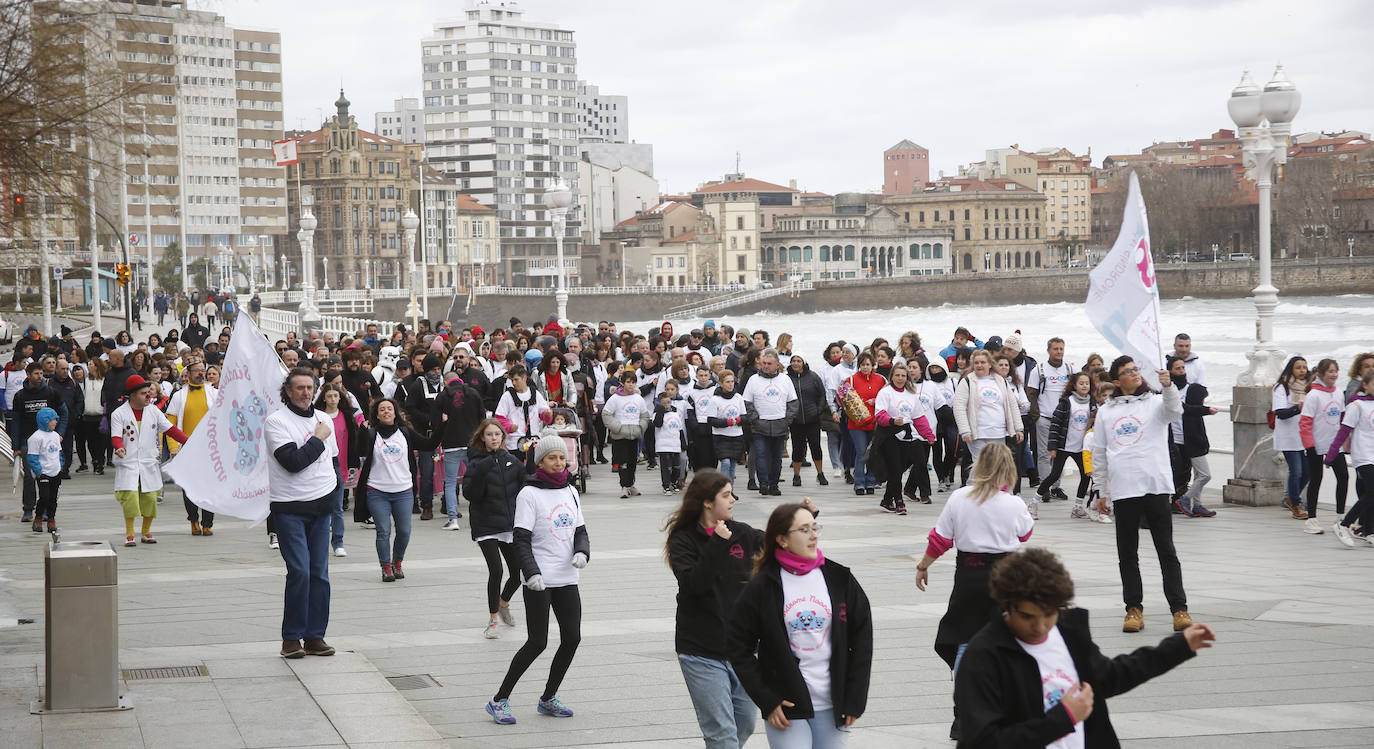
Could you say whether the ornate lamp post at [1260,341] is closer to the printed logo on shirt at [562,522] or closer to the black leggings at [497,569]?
the black leggings at [497,569]

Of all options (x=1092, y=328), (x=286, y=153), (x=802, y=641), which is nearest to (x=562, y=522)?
(x=802, y=641)

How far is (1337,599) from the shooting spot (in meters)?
9.64

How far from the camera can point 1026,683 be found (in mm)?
3719

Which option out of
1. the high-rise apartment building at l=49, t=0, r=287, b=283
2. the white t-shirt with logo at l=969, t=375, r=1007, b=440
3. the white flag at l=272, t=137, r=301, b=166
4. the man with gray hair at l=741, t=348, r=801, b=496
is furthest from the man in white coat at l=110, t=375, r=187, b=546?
the high-rise apartment building at l=49, t=0, r=287, b=283

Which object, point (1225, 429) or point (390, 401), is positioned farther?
point (1225, 429)

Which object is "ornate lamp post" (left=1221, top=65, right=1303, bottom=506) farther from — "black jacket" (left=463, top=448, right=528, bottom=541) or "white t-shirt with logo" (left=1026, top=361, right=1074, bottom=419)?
"black jacket" (left=463, top=448, right=528, bottom=541)

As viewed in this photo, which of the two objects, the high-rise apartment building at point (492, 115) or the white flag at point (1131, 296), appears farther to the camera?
the high-rise apartment building at point (492, 115)

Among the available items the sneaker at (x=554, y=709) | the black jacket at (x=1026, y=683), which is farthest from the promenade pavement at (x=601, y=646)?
the black jacket at (x=1026, y=683)

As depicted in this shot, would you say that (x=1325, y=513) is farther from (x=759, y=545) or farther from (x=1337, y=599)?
(x=759, y=545)

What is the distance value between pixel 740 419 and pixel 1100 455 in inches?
282

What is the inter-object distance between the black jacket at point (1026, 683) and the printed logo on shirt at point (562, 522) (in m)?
3.51

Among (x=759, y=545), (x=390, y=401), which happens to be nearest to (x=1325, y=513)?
(x=390, y=401)

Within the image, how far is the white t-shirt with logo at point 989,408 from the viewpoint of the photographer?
45.8 ft

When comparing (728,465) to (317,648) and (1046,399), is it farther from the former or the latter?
Answer: (317,648)
